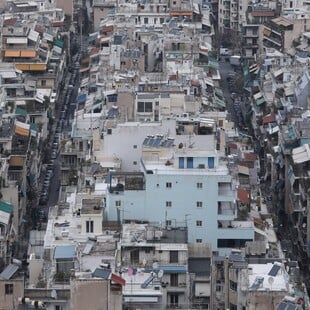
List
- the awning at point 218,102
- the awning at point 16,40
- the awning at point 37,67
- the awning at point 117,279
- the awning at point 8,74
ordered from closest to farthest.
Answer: the awning at point 117,279 < the awning at point 218,102 < the awning at point 8,74 < the awning at point 37,67 < the awning at point 16,40

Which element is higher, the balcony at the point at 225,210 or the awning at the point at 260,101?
the balcony at the point at 225,210

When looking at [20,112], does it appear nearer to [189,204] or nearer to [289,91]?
[289,91]

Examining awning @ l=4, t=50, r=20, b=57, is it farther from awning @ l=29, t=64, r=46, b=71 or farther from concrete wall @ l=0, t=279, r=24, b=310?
concrete wall @ l=0, t=279, r=24, b=310

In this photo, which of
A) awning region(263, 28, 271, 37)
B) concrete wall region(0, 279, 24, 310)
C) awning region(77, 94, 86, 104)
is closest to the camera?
concrete wall region(0, 279, 24, 310)

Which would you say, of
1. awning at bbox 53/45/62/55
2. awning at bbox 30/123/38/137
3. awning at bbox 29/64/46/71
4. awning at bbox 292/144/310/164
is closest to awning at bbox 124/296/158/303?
awning at bbox 292/144/310/164

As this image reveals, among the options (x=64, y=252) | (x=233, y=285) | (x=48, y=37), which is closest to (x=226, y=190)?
(x=64, y=252)

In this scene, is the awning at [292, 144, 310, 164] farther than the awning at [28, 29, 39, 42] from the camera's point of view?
No

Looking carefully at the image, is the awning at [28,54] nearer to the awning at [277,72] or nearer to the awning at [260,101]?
the awning at [260,101]

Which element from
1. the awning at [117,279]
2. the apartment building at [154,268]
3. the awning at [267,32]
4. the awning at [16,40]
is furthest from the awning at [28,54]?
the awning at [117,279]

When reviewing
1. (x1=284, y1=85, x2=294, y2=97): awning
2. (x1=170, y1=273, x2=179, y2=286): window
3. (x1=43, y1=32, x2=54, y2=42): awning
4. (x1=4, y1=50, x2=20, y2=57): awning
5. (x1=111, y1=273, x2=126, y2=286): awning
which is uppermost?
(x1=111, y1=273, x2=126, y2=286): awning
